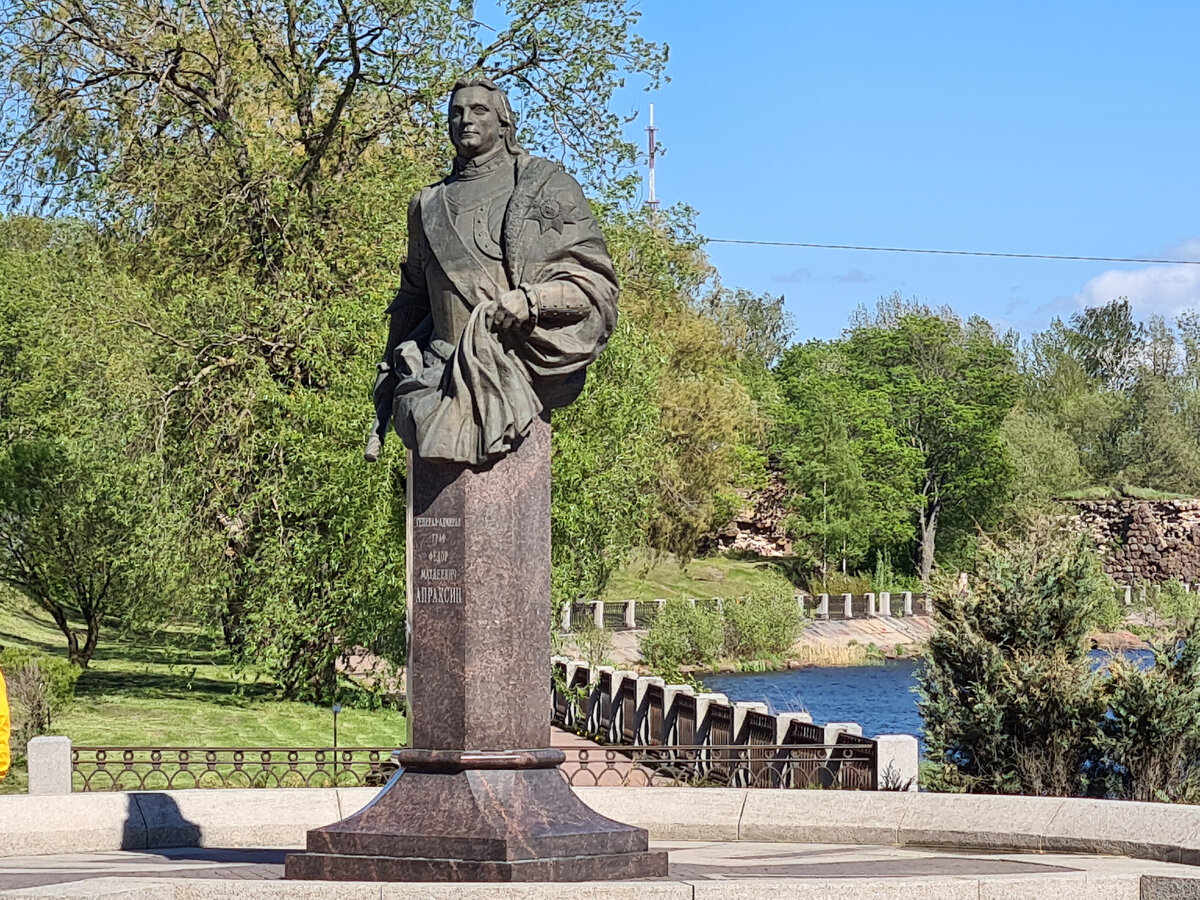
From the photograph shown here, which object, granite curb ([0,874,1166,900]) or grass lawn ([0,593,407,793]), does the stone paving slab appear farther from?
grass lawn ([0,593,407,793])

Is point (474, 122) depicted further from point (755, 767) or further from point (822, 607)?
point (822, 607)

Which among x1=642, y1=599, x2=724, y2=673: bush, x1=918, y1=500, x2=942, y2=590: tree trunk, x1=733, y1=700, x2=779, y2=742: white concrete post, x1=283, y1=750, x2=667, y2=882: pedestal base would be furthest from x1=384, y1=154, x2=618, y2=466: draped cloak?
x1=918, y1=500, x2=942, y2=590: tree trunk

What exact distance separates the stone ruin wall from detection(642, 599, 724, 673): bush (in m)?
34.0

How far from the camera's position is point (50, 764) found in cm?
1321

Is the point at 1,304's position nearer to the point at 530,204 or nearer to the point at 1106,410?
the point at 530,204

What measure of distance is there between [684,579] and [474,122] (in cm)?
5324

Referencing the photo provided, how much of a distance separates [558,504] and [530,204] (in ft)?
41.1

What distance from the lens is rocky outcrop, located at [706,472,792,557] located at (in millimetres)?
72062

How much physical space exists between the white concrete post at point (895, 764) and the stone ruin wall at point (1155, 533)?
6156cm

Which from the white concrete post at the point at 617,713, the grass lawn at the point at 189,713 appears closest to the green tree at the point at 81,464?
the grass lawn at the point at 189,713

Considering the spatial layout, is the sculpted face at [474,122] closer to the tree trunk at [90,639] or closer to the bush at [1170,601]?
the bush at [1170,601]

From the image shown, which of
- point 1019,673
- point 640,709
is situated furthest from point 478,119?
point 640,709

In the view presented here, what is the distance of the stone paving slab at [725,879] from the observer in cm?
731

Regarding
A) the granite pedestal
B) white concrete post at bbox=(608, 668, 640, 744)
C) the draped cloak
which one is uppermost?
the draped cloak
